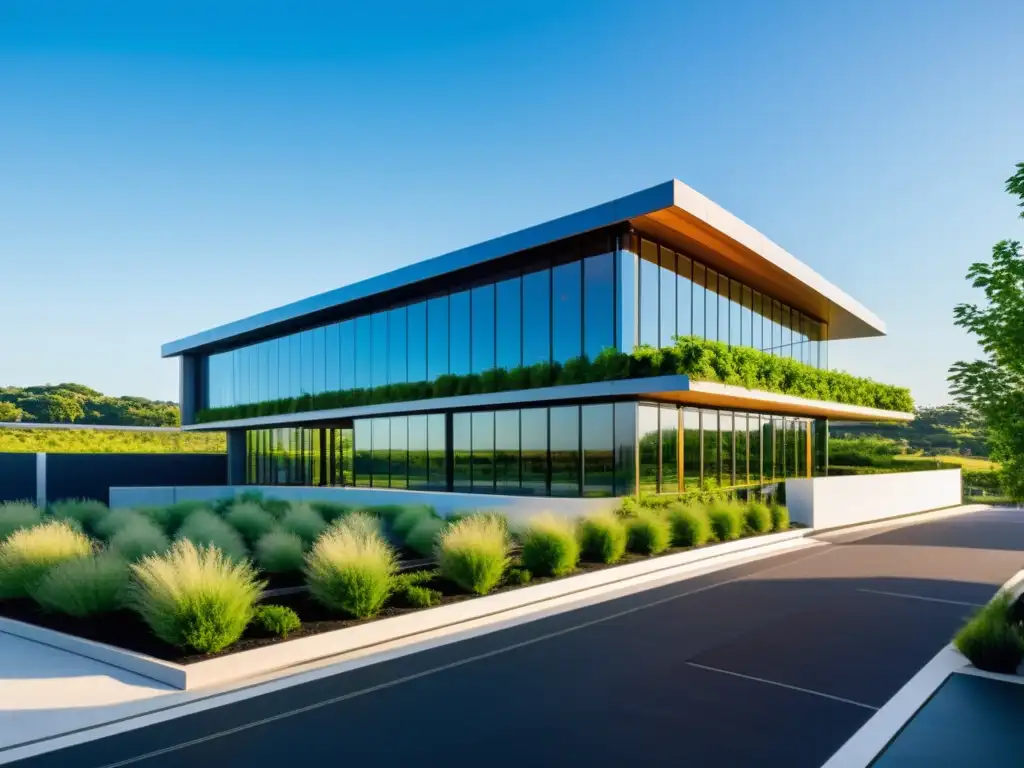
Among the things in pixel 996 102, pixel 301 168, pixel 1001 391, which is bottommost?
pixel 1001 391

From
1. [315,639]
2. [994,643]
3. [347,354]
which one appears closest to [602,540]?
[315,639]

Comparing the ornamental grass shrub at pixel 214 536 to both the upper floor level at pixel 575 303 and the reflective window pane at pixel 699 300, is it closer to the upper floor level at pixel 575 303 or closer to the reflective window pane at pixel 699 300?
the upper floor level at pixel 575 303

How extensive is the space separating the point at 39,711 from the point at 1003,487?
1101 centimetres

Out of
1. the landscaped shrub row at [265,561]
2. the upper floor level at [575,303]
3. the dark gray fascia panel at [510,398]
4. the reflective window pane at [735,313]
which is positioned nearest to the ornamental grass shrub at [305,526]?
the landscaped shrub row at [265,561]

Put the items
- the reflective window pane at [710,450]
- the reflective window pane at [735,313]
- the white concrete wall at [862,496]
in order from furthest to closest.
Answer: the reflective window pane at [735,313]
the reflective window pane at [710,450]
the white concrete wall at [862,496]

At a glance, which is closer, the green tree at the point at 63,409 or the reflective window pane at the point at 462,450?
the reflective window pane at the point at 462,450

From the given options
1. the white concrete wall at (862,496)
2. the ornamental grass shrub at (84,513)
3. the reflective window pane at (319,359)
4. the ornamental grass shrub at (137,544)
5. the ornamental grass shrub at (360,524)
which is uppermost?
the reflective window pane at (319,359)

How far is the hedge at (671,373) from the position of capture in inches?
693

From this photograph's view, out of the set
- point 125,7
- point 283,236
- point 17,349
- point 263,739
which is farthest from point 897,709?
point 17,349

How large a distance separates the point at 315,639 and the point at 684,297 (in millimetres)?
16034

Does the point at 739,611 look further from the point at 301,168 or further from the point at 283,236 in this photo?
the point at 283,236

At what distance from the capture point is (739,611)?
10312mm

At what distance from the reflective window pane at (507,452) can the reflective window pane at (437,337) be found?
3366 mm

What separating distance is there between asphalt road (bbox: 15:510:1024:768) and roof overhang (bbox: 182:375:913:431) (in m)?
6.98
